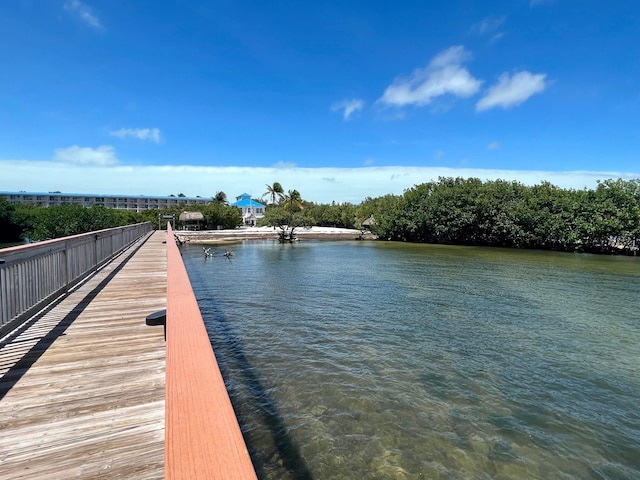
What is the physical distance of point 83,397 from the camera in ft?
9.87

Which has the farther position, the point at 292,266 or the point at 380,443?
the point at 292,266

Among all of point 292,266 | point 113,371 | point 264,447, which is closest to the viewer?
point 113,371

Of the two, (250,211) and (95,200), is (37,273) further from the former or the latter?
(95,200)

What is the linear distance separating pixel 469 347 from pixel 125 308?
7402 millimetres

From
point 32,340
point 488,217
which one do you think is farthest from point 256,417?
point 488,217

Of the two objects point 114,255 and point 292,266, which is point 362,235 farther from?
point 114,255

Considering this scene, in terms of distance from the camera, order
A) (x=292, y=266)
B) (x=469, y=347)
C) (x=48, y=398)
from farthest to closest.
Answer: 1. (x=292, y=266)
2. (x=469, y=347)
3. (x=48, y=398)

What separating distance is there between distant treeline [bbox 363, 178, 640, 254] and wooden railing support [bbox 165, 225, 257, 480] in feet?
136

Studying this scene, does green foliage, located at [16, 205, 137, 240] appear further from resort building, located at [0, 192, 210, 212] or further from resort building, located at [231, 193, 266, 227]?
resort building, located at [0, 192, 210, 212]

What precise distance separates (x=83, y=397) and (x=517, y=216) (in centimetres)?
4408

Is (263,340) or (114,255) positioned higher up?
(114,255)

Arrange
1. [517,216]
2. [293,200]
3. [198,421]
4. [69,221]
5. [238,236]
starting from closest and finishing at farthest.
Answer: [198,421]
[69,221]
[517,216]
[238,236]
[293,200]

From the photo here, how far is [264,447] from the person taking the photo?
478cm

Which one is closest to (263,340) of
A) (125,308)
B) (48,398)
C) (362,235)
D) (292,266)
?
(125,308)
